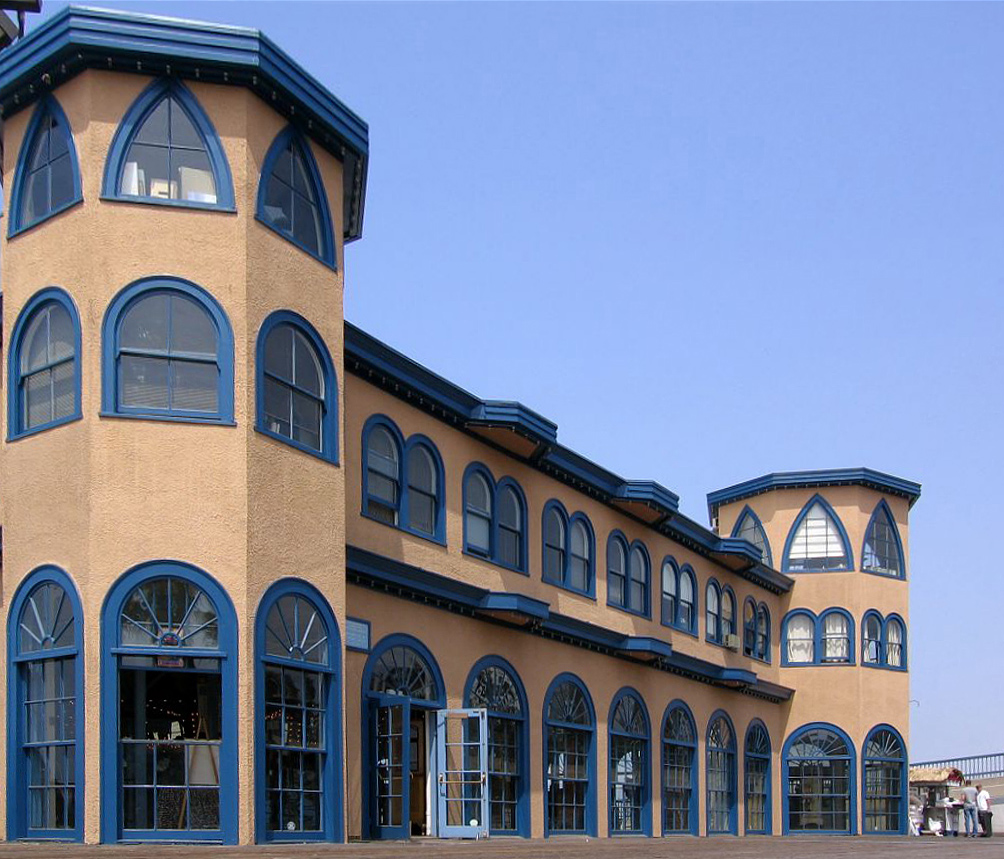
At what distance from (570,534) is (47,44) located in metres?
15.9

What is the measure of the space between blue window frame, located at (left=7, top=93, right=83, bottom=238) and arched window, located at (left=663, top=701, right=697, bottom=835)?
20844mm

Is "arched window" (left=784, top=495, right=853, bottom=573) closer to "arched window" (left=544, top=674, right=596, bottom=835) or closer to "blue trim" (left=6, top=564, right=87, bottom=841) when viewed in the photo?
"arched window" (left=544, top=674, right=596, bottom=835)

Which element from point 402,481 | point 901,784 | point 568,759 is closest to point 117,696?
point 402,481

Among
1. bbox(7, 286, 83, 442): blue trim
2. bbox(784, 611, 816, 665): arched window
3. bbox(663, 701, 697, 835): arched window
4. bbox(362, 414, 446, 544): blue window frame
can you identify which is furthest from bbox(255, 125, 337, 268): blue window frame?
bbox(784, 611, 816, 665): arched window

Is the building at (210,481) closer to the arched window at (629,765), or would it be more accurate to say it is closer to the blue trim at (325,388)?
the blue trim at (325,388)

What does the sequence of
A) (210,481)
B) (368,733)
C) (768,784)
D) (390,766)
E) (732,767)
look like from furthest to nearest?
(768,784) → (732,767) → (390,766) → (368,733) → (210,481)

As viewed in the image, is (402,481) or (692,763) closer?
(402,481)

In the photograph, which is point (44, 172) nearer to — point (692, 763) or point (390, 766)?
point (390, 766)

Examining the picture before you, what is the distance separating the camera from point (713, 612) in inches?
1646

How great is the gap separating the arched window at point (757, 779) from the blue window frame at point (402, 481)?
1882cm

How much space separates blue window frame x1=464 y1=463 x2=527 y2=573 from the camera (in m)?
28.7

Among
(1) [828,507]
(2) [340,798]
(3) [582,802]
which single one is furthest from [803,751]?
(2) [340,798]

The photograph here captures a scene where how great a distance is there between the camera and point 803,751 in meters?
45.9

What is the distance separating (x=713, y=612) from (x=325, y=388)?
21543mm
